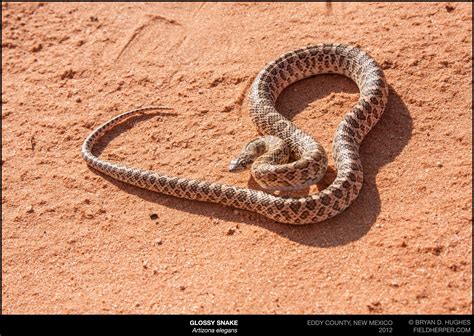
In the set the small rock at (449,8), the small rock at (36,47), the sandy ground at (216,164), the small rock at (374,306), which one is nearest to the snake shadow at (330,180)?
the sandy ground at (216,164)

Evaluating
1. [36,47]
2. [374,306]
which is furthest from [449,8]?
[36,47]

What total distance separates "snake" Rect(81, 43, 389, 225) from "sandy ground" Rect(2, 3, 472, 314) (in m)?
0.21

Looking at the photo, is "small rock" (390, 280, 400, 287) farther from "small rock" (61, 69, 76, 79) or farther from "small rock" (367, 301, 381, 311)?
"small rock" (61, 69, 76, 79)

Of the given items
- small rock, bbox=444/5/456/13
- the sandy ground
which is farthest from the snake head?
small rock, bbox=444/5/456/13

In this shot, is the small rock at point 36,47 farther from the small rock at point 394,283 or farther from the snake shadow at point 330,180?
the small rock at point 394,283

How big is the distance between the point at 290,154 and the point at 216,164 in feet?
4.24

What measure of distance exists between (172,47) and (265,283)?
6.94 m

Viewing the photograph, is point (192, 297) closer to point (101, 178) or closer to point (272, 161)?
point (272, 161)

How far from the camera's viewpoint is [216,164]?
9844mm

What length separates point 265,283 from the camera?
772 cm

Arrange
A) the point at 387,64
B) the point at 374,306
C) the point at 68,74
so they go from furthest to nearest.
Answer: the point at 68,74 → the point at 387,64 → the point at 374,306

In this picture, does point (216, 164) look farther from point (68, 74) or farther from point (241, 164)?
point (68, 74)

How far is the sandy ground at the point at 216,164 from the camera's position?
7629mm
